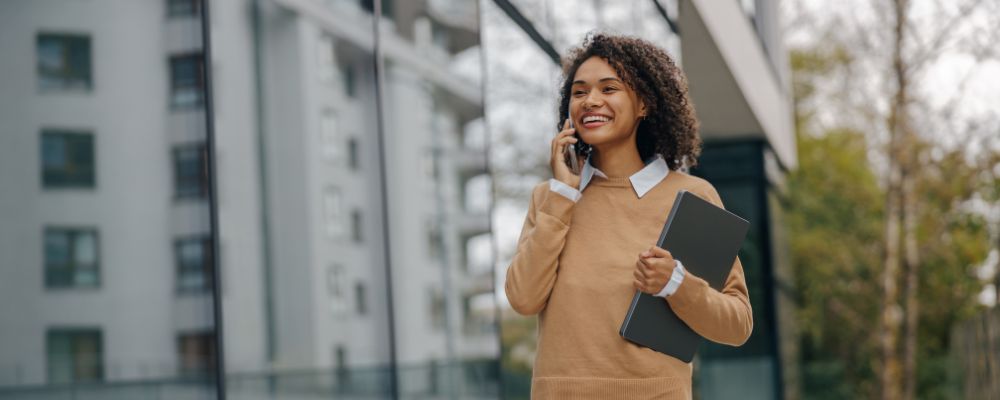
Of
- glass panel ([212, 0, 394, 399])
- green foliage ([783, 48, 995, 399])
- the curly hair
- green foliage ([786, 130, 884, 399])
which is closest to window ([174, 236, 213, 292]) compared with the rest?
glass panel ([212, 0, 394, 399])

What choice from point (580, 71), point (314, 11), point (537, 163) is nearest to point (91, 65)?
point (314, 11)

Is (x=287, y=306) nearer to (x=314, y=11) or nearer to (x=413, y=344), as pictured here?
(x=413, y=344)

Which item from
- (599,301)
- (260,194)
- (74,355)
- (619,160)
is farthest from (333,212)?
(599,301)

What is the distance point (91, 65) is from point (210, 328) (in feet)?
3.70

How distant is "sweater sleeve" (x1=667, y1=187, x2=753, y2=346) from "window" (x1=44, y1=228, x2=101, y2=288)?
2635 mm

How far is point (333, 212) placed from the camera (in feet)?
18.7

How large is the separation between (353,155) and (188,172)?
3.23ft

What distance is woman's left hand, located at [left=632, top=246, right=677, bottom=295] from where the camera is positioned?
192 cm

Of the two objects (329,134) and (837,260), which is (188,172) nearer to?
(329,134)

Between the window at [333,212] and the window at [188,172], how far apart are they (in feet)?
2.85

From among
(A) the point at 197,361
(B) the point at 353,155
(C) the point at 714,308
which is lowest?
(A) the point at 197,361

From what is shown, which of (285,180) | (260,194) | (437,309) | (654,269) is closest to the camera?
Answer: (654,269)

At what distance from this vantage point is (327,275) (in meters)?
5.74

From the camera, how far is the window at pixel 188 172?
487 centimetres
